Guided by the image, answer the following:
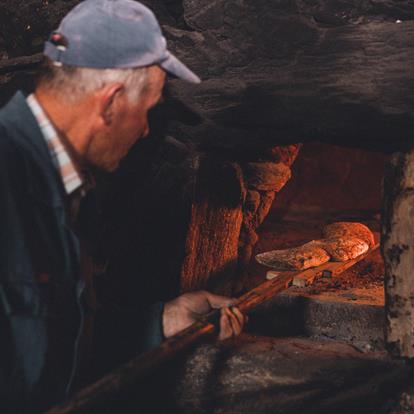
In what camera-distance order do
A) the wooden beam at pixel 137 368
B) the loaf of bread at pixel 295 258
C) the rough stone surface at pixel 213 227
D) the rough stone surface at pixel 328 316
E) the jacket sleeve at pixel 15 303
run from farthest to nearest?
the loaf of bread at pixel 295 258, the rough stone surface at pixel 213 227, the rough stone surface at pixel 328 316, the wooden beam at pixel 137 368, the jacket sleeve at pixel 15 303

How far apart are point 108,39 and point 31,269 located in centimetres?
65

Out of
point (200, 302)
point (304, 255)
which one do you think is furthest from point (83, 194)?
point (304, 255)

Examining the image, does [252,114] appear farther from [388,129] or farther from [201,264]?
[201,264]

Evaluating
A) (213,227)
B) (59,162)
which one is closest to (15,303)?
(59,162)

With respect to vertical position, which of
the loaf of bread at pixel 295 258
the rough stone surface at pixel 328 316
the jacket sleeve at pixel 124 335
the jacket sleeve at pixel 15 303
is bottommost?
the rough stone surface at pixel 328 316

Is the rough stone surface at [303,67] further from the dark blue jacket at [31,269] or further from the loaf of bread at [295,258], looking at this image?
the dark blue jacket at [31,269]

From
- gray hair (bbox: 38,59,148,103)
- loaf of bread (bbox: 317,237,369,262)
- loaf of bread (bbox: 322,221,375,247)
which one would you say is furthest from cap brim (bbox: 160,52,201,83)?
loaf of bread (bbox: 322,221,375,247)

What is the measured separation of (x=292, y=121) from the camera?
297cm

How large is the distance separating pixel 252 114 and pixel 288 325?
1.46 m

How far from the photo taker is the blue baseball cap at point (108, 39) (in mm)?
1561

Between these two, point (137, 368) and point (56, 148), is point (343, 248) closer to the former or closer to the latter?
point (137, 368)

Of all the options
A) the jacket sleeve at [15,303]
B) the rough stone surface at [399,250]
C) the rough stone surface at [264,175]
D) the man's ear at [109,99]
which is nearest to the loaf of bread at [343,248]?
the rough stone surface at [264,175]

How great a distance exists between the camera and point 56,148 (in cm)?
156

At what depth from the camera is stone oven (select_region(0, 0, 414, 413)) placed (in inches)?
106
